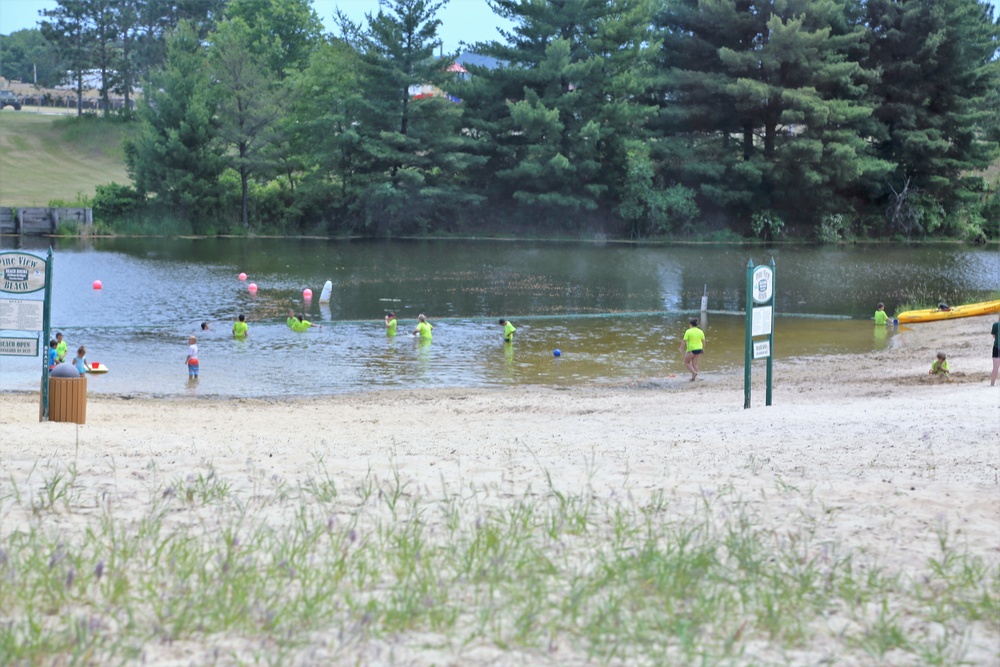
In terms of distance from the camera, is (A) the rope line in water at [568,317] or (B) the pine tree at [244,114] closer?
(A) the rope line in water at [568,317]

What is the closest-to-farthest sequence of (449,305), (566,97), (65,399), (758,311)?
(65,399)
(758,311)
(449,305)
(566,97)

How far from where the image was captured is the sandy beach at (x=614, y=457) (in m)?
7.43

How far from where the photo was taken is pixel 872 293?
4150 centimetres

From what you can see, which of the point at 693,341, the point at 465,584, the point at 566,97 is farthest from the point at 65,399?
the point at 566,97

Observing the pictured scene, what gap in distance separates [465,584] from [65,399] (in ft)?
32.0

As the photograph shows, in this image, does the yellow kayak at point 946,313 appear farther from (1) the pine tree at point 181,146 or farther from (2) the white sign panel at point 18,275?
(1) the pine tree at point 181,146

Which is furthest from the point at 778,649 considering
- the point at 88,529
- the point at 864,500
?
the point at 88,529

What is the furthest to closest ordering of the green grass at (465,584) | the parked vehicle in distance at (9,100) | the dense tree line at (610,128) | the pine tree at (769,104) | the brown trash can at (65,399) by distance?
the parked vehicle in distance at (9,100)
the dense tree line at (610,128)
the pine tree at (769,104)
the brown trash can at (65,399)
the green grass at (465,584)

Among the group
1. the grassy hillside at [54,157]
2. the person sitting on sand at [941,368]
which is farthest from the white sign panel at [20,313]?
the grassy hillside at [54,157]

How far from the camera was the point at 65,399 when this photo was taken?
14.7 metres

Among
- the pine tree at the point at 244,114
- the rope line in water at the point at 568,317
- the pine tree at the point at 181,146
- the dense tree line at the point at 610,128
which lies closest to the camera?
the rope line in water at the point at 568,317

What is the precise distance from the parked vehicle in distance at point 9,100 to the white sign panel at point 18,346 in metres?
105

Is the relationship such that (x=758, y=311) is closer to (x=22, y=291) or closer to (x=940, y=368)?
(x=940, y=368)

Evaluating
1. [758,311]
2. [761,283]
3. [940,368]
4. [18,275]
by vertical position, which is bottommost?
[940,368]
